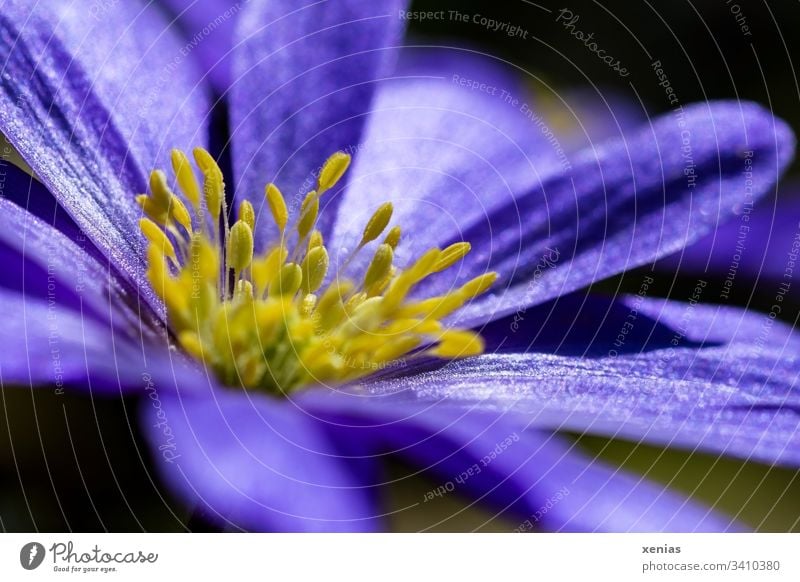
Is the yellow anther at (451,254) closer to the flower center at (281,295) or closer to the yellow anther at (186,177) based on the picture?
the flower center at (281,295)

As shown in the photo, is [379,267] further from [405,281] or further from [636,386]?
[636,386]

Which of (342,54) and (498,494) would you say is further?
(342,54)

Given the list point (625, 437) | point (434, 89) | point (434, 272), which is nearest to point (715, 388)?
point (625, 437)

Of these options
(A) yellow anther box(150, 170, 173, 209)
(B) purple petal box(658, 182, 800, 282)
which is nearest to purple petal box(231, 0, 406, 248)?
(A) yellow anther box(150, 170, 173, 209)

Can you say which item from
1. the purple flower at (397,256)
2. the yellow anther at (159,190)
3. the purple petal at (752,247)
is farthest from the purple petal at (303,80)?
the purple petal at (752,247)

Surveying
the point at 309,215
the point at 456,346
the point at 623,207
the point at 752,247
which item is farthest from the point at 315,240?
the point at 752,247

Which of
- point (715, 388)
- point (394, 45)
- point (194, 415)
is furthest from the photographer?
point (394, 45)

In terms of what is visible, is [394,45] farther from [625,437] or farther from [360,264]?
[625,437]
